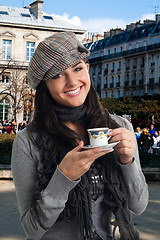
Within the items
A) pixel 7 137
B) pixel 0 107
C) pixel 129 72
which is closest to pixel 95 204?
pixel 7 137

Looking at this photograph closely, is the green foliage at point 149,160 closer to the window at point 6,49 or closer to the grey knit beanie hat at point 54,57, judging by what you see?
the grey knit beanie hat at point 54,57

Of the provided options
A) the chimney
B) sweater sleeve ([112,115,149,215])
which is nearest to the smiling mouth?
sweater sleeve ([112,115,149,215])

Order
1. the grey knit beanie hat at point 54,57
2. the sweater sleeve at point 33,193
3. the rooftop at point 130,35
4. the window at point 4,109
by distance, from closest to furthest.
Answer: the sweater sleeve at point 33,193
the grey knit beanie hat at point 54,57
the window at point 4,109
the rooftop at point 130,35

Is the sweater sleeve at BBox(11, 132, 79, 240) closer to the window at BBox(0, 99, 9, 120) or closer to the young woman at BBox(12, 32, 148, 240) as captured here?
the young woman at BBox(12, 32, 148, 240)

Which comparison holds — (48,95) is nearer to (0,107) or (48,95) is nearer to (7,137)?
(7,137)

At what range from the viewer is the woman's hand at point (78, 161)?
5.39 ft

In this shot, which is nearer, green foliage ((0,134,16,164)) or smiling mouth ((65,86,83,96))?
→ smiling mouth ((65,86,83,96))

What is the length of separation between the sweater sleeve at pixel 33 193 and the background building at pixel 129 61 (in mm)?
52621

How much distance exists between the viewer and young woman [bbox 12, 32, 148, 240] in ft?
6.00

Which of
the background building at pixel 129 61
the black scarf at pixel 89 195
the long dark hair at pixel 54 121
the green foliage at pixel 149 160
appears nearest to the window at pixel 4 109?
the background building at pixel 129 61

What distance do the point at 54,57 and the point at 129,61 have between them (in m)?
63.0

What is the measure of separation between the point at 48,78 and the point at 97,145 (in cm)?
43

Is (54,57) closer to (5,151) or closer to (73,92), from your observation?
(73,92)

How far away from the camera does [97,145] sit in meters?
1.66
